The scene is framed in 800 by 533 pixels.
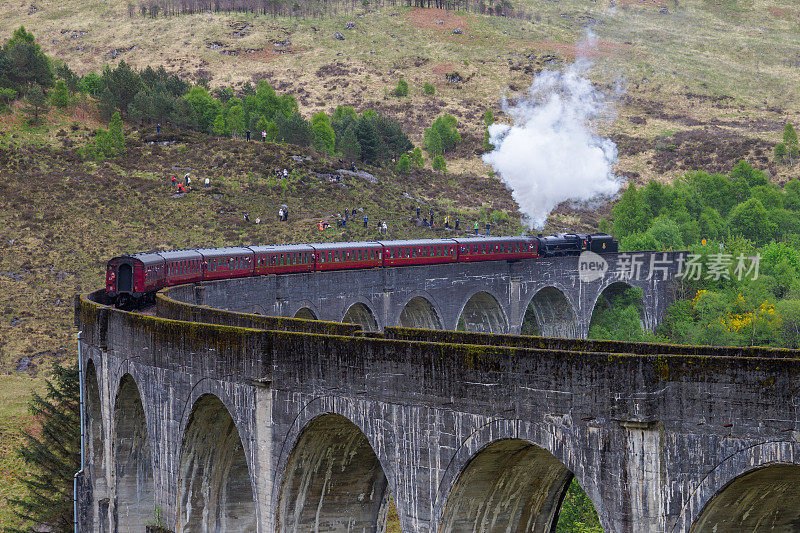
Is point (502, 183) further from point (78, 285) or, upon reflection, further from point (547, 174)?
point (78, 285)

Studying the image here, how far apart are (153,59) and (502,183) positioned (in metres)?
64.8

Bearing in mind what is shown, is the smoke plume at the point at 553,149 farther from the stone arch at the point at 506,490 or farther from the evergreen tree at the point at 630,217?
the stone arch at the point at 506,490

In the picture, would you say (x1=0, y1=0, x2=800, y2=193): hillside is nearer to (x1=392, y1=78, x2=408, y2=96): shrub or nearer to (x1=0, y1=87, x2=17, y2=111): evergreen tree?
(x1=392, y1=78, x2=408, y2=96): shrub

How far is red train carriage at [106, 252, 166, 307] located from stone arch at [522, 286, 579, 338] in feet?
111

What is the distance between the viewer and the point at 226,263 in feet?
147

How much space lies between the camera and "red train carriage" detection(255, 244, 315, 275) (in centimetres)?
4672

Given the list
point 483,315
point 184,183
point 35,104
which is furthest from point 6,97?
point 483,315

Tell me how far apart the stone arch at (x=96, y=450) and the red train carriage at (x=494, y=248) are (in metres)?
27.2

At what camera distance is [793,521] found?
17703 millimetres

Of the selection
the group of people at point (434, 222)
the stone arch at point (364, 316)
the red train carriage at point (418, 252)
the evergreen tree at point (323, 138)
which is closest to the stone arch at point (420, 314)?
the red train carriage at point (418, 252)

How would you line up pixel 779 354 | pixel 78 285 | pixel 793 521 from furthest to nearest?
pixel 78 285 → pixel 779 354 → pixel 793 521

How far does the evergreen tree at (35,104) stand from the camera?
292 ft

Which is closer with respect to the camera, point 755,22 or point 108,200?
point 108,200

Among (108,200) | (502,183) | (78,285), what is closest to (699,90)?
(502,183)
